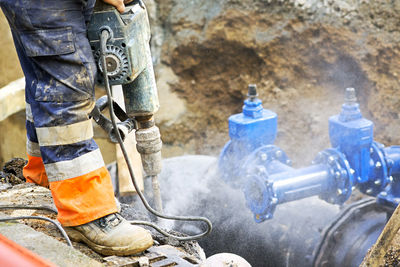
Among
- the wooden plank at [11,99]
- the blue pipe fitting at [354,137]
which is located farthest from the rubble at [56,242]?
the wooden plank at [11,99]

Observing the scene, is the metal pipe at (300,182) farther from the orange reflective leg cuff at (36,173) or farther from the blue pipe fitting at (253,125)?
the orange reflective leg cuff at (36,173)

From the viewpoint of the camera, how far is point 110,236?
1703mm

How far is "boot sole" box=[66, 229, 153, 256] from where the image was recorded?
5.59 ft

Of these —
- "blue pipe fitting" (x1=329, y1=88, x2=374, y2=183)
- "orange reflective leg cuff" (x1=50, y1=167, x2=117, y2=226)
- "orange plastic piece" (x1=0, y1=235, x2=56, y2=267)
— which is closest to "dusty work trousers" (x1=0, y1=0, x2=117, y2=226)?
"orange reflective leg cuff" (x1=50, y1=167, x2=117, y2=226)

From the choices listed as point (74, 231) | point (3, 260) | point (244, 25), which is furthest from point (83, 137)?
point (244, 25)

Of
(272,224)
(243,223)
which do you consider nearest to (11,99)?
(243,223)

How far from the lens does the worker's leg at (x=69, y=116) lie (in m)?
1.59

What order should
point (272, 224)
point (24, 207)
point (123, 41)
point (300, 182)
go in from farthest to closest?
point (272, 224) < point (300, 182) < point (24, 207) < point (123, 41)

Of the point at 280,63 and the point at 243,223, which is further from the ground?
the point at 280,63

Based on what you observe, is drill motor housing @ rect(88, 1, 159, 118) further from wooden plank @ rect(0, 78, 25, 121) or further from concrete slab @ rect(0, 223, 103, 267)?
wooden plank @ rect(0, 78, 25, 121)

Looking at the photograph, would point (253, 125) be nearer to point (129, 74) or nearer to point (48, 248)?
point (129, 74)

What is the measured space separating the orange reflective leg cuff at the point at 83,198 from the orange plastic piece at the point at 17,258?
716 mm

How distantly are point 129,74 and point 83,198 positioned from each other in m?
0.50

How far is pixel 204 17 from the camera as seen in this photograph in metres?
4.12
